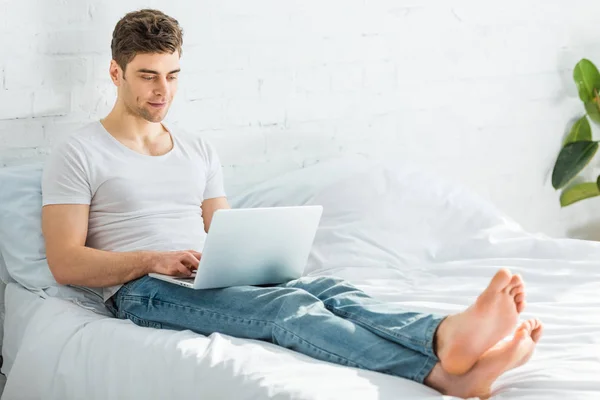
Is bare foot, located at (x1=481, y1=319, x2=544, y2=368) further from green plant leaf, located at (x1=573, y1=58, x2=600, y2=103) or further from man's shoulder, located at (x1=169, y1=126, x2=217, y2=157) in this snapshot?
green plant leaf, located at (x1=573, y1=58, x2=600, y2=103)

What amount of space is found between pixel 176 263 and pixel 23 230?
46 centimetres

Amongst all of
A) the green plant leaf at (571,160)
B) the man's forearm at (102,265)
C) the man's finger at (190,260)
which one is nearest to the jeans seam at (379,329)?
the man's finger at (190,260)

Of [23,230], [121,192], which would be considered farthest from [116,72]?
[23,230]

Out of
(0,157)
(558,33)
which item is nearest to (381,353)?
(0,157)

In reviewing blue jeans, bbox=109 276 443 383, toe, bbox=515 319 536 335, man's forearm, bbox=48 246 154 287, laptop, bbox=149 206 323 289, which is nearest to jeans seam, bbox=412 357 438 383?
blue jeans, bbox=109 276 443 383

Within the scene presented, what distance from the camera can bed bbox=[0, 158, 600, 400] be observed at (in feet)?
5.19

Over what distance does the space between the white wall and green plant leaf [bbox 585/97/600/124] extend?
82mm

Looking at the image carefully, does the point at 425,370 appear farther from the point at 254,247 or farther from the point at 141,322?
the point at 141,322

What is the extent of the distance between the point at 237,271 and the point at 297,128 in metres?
1.09

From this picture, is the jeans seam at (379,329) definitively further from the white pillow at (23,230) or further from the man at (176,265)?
the white pillow at (23,230)

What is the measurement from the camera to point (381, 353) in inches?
64.4

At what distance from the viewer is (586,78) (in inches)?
138

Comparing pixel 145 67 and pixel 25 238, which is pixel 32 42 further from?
pixel 25 238

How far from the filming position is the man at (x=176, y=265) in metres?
1.57
